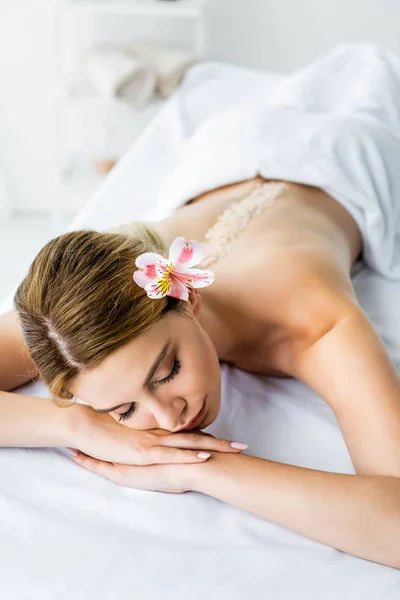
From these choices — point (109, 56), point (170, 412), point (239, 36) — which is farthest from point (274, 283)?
point (239, 36)

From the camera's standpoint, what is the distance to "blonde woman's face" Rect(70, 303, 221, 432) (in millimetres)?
1244

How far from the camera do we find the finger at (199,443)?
1.38 m

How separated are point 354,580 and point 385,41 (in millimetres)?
3303

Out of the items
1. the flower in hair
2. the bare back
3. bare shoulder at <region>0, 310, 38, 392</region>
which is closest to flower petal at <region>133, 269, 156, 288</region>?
the flower in hair

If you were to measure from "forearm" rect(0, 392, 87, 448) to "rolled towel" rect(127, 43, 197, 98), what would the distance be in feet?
7.73

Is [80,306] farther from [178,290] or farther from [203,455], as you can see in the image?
[203,455]

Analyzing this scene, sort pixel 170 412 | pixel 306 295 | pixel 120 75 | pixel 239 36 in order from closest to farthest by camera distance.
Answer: pixel 170 412
pixel 306 295
pixel 120 75
pixel 239 36

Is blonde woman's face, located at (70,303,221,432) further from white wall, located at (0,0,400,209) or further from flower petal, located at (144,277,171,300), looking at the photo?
white wall, located at (0,0,400,209)

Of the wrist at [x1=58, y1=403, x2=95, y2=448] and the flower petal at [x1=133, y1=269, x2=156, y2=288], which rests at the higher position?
the flower petal at [x1=133, y1=269, x2=156, y2=288]

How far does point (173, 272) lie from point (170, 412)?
0.27 meters

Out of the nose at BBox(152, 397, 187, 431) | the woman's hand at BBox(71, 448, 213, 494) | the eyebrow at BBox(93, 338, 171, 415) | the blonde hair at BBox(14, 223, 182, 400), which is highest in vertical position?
the blonde hair at BBox(14, 223, 182, 400)

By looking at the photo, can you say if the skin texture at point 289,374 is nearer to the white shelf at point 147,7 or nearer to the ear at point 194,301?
the ear at point 194,301

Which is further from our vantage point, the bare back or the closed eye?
the bare back

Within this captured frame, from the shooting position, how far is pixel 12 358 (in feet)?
5.39
